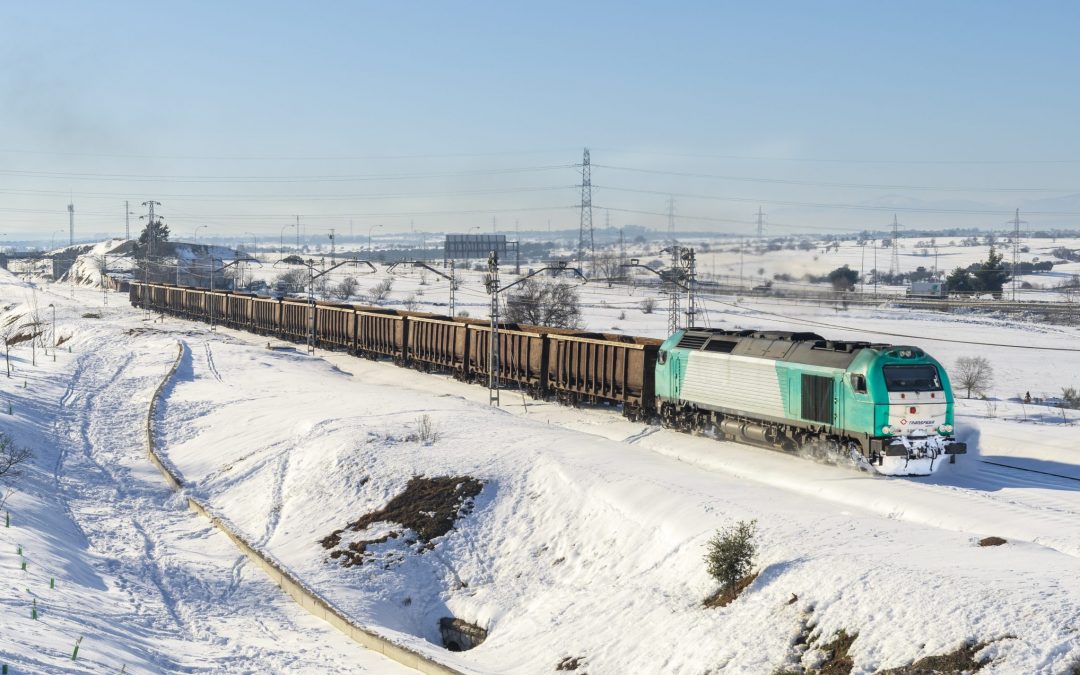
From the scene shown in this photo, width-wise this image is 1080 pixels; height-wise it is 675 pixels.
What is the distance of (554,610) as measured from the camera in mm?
21484

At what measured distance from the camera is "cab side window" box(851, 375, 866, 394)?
1030 inches

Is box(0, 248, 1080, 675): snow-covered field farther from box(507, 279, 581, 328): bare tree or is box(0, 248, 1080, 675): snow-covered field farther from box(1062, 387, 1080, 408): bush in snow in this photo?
box(507, 279, 581, 328): bare tree

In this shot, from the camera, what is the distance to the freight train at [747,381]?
26.2m

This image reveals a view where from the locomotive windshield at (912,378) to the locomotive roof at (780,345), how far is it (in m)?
0.81

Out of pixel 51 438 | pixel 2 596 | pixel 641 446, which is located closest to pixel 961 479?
pixel 641 446

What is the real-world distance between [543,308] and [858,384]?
56911 mm

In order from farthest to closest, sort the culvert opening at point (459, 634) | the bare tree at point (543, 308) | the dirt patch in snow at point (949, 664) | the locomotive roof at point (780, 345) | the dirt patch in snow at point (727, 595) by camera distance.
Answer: the bare tree at point (543, 308) < the locomotive roof at point (780, 345) < the culvert opening at point (459, 634) < the dirt patch in snow at point (727, 595) < the dirt patch in snow at point (949, 664)

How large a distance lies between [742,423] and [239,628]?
1667 cm

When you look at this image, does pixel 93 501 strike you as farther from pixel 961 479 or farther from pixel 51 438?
pixel 961 479

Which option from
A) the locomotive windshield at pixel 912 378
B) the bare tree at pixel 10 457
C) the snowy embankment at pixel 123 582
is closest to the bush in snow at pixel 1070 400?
the locomotive windshield at pixel 912 378

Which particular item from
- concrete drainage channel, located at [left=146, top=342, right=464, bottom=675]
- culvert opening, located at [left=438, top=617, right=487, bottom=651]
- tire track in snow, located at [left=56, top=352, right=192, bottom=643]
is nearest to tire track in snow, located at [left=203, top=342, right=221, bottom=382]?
tire track in snow, located at [left=56, top=352, right=192, bottom=643]

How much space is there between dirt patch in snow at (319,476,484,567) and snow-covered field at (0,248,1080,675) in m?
0.28

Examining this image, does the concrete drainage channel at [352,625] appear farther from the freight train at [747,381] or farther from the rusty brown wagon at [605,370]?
the rusty brown wagon at [605,370]

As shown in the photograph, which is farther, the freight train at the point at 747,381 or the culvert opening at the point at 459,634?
the freight train at the point at 747,381
